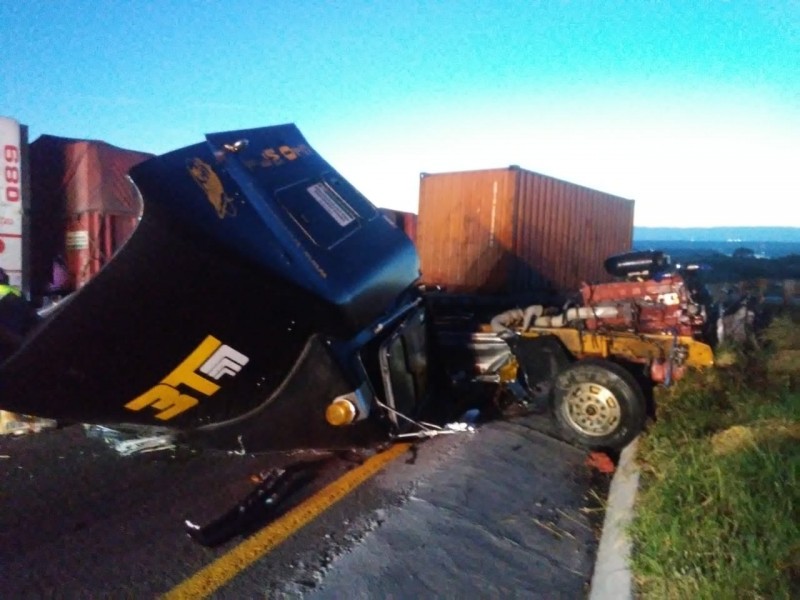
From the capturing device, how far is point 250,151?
3461mm

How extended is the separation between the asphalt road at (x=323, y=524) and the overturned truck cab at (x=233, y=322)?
49 centimetres

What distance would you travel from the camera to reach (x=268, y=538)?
324cm

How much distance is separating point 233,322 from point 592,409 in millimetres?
3037

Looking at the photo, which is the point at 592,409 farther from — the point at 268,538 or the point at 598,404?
the point at 268,538

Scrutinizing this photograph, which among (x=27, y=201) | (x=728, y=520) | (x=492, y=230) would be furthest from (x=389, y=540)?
(x=492, y=230)

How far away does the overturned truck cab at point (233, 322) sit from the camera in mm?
2639

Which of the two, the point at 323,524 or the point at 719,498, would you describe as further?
the point at 323,524

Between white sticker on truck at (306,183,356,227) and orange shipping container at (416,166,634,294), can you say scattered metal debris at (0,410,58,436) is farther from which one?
orange shipping container at (416,166,634,294)

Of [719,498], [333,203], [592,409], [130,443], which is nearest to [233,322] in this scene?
[333,203]

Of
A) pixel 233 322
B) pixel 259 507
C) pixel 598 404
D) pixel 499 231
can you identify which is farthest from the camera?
pixel 499 231

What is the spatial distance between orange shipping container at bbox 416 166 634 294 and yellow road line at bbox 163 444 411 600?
19.0 ft

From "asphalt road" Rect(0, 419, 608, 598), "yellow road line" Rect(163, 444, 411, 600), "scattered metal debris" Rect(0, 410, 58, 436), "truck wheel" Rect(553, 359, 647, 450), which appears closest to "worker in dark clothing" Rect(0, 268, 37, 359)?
"asphalt road" Rect(0, 419, 608, 598)

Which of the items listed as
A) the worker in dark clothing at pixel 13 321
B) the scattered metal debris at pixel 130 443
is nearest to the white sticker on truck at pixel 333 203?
the worker in dark clothing at pixel 13 321

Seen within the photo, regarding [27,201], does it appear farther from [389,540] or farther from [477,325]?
[389,540]
